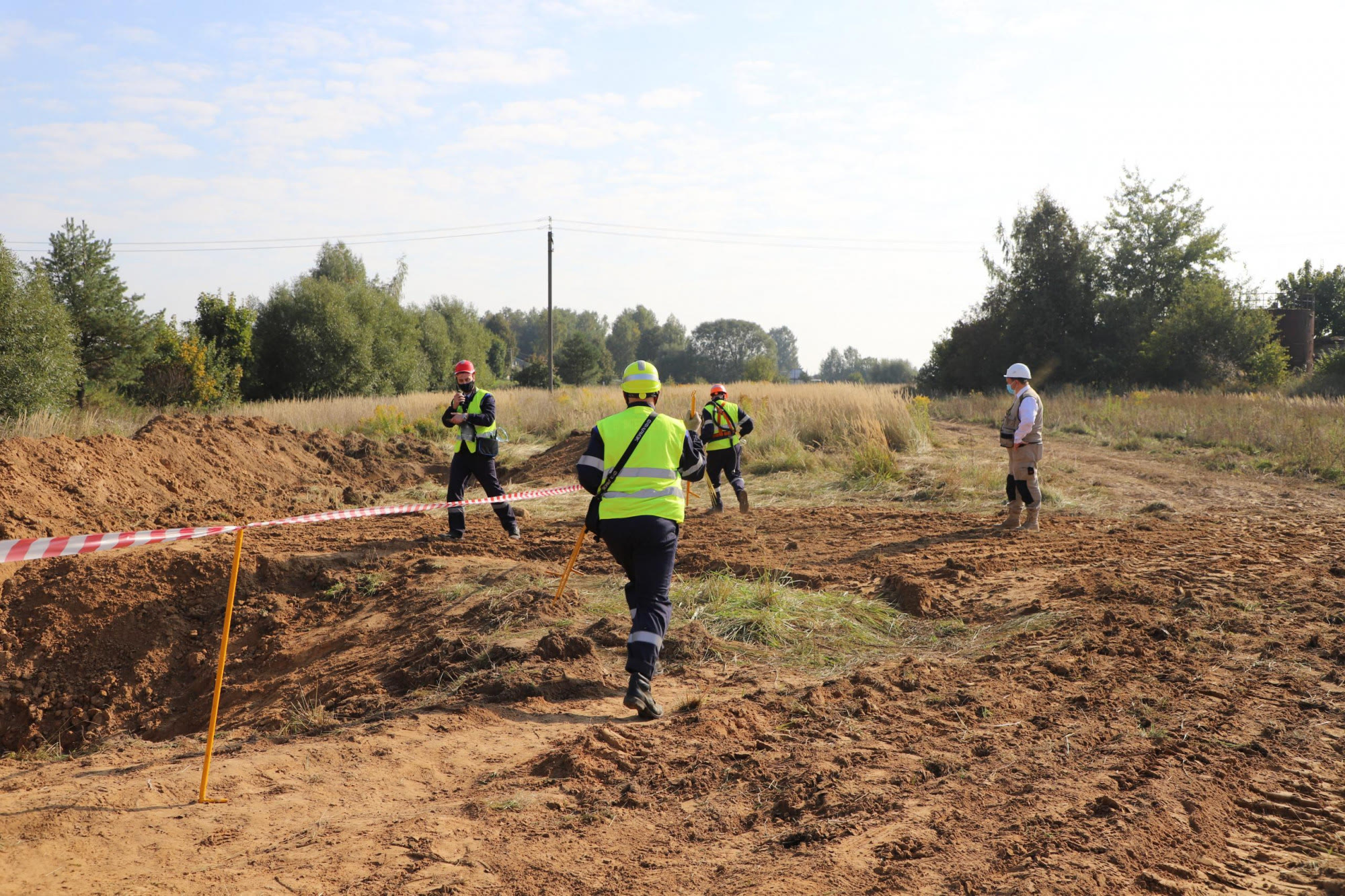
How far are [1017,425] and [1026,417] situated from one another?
0.21 metres

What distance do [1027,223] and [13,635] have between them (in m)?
40.8

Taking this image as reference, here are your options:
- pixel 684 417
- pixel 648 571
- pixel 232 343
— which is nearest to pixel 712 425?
pixel 648 571

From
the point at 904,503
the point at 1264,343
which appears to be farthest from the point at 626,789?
the point at 1264,343

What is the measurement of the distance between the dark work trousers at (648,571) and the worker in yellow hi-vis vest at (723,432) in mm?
5953

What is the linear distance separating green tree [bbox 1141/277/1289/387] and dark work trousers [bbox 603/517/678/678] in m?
33.9

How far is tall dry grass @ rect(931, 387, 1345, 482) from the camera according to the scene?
16234mm

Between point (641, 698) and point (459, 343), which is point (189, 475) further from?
point (459, 343)

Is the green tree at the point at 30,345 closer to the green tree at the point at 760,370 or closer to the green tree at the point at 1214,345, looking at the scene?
the green tree at the point at 1214,345

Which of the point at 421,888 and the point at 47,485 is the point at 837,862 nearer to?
the point at 421,888

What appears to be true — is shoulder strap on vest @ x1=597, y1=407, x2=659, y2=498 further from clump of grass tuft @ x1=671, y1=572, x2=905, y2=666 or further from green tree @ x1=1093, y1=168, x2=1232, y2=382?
green tree @ x1=1093, y1=168, x2=1232, y2=382

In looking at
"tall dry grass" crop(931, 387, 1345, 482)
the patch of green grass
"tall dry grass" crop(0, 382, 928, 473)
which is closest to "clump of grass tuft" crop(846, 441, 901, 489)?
"tall dry grass" crop(0, 382, 928, 473)

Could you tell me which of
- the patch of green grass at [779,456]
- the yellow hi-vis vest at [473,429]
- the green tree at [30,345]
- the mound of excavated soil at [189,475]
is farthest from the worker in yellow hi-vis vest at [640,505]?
the green tree at [30,345]

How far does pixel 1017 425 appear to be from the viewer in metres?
10.5

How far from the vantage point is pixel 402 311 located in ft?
148
